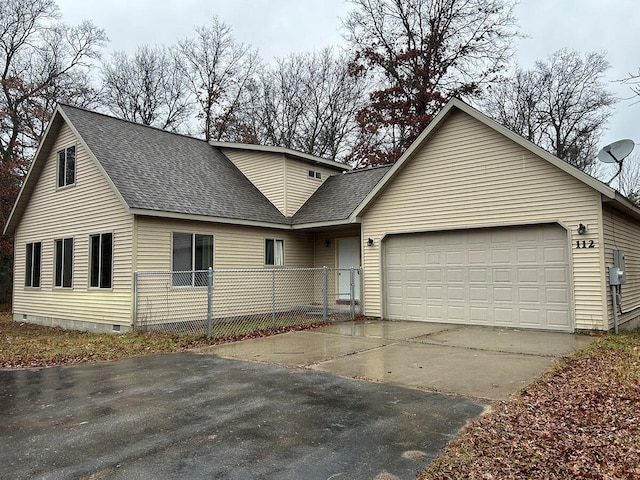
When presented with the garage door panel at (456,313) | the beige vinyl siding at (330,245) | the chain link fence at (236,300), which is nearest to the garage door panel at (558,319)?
the garage door panel at (456,313)

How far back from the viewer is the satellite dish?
10.8 m

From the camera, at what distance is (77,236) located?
44.4 feet

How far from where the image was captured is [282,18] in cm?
2605

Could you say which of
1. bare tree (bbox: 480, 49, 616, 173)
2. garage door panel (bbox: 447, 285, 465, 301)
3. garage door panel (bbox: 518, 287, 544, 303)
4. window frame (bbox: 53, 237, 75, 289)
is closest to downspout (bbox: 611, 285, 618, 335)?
garage door panel (bbox: 518, 287, 544, 303)

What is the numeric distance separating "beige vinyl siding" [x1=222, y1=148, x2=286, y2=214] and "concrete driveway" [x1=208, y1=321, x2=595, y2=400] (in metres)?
6.38

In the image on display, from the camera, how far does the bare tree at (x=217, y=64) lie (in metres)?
30.9

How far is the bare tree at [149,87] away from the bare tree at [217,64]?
0.93 m

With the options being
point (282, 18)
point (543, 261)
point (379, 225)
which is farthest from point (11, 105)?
point (543, 261)

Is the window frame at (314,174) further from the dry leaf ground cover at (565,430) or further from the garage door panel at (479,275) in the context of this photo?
the dry leaf ground cover at (565,430)

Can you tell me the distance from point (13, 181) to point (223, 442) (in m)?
23.2

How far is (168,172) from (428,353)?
959cm

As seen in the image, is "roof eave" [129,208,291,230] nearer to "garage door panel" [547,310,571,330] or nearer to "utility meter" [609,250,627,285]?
"garage door panel" [547,310,571,330]

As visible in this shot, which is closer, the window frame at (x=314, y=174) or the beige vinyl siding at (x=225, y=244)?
the beige vinyl siding at (x=225, y=244)

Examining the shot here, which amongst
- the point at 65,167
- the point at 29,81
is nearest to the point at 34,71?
the point at 29,81
